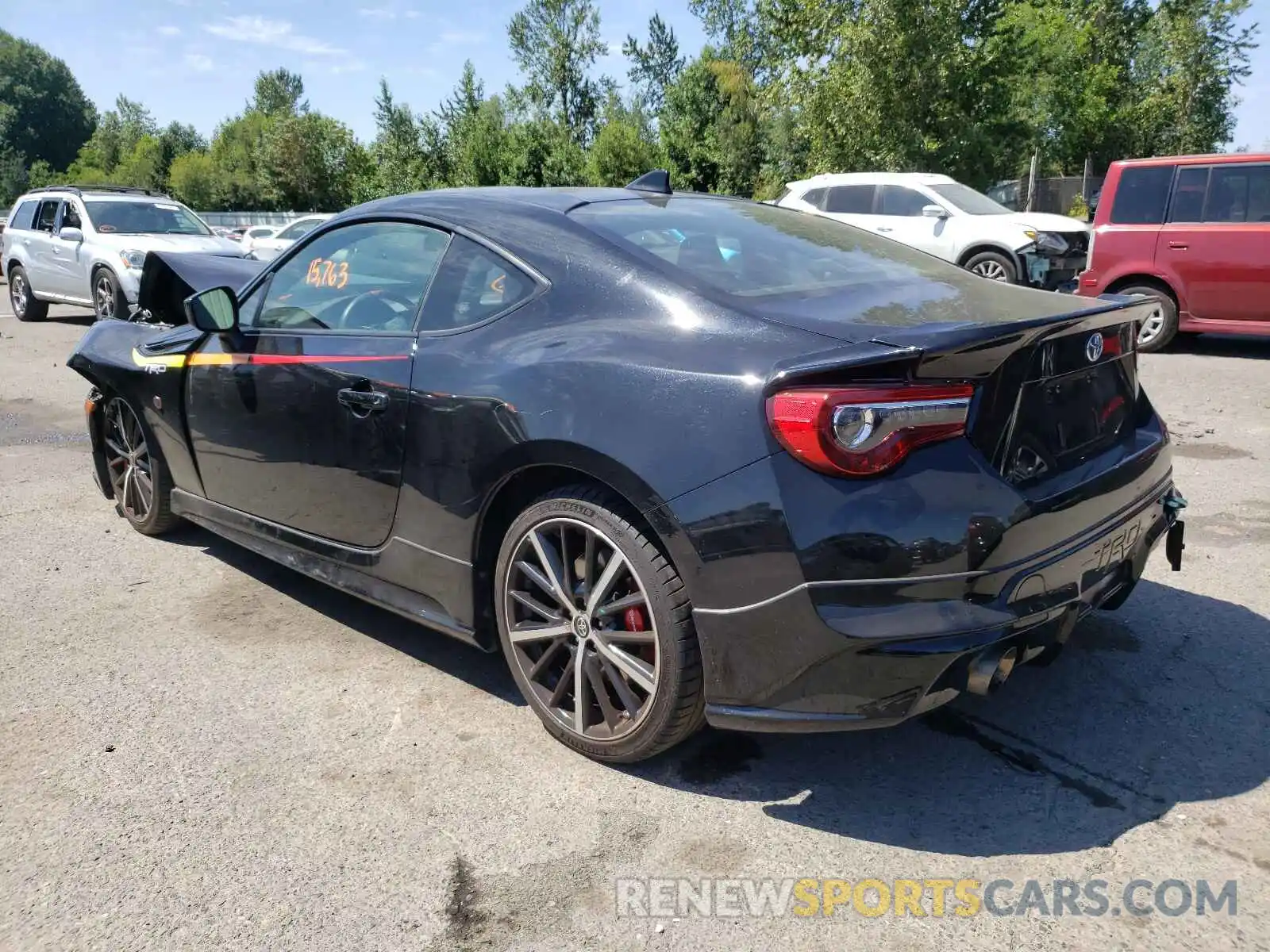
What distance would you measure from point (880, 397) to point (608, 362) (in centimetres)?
74

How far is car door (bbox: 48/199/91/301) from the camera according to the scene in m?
13.3

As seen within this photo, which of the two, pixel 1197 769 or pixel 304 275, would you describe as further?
pixel 304 275

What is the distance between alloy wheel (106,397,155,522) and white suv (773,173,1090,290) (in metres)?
8.54

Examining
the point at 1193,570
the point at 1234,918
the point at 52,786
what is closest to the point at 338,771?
the point at 52,786

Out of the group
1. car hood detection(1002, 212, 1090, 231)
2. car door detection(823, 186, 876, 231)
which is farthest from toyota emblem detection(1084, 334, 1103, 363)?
car door detection(823, 186, 876, 231)

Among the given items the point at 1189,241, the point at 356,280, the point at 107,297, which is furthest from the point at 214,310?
the point at 107,297

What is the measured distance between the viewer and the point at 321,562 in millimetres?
3672

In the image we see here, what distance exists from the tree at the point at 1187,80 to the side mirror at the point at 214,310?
41758 mm

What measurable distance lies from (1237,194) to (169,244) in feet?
38.4

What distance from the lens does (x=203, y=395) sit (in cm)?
412

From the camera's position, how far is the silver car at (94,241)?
12781 millimetres

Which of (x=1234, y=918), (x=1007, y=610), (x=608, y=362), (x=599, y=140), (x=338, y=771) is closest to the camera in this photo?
(x=1234, y=918)

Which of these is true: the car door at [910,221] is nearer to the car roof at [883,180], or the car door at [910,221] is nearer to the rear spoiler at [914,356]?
the car roof at [883,180]

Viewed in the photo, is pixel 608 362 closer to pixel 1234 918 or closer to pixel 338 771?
pixel 338 771
